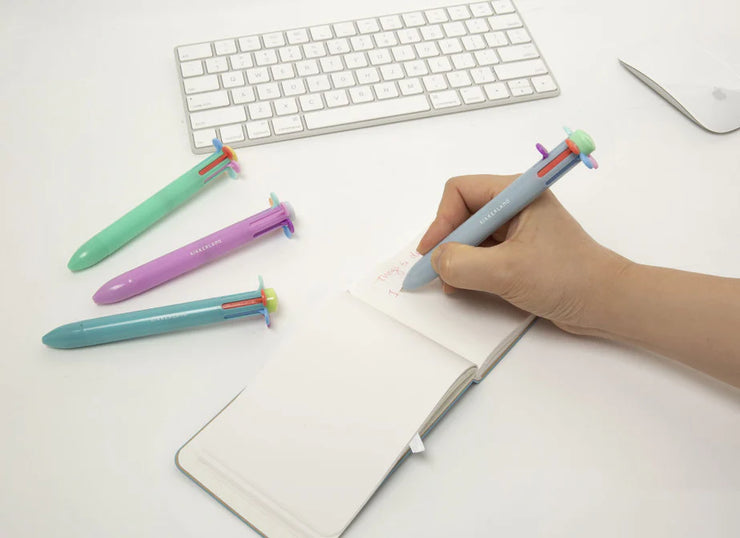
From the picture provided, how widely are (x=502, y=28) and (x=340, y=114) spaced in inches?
10.0

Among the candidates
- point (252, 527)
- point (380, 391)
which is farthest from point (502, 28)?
point (252, 527)

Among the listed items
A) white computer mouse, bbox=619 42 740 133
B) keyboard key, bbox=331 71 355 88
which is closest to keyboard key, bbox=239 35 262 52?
keyboard key, bbox=331 71 355 88

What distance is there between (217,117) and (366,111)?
17 cm

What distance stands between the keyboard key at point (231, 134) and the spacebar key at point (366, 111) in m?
0.08

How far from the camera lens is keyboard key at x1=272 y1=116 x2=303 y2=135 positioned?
2.27 feet

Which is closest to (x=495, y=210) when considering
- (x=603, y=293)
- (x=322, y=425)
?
(x=603, y=293)

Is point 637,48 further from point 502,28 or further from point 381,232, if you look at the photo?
point 381,232

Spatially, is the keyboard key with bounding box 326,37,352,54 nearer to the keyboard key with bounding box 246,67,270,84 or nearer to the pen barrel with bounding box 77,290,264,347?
the keyboard key with bounding box 246,67,270,84

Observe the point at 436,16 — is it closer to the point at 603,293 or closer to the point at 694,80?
the point at 694,80

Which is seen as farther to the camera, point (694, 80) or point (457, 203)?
point (694, 80)

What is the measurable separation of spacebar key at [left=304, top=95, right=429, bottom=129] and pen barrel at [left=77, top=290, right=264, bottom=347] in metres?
0.24

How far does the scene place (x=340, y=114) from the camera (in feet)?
2.31

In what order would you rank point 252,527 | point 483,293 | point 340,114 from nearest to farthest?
point 252,527
point 483,293
point 340,114

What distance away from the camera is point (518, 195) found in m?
0.52
